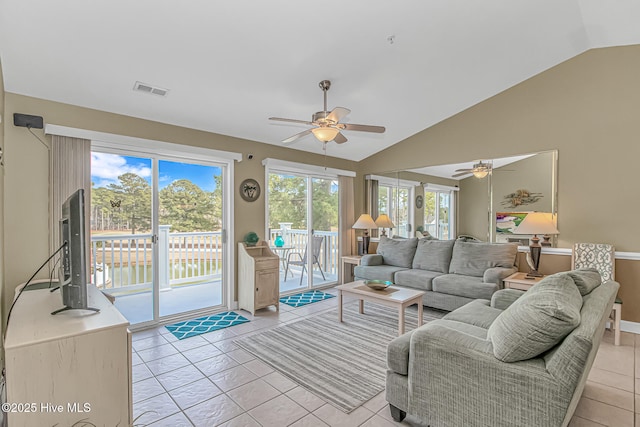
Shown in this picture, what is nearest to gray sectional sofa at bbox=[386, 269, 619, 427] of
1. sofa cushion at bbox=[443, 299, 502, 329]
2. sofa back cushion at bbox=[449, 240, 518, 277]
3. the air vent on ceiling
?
sofa cushion at bbox=[443, 299, 502, 329]

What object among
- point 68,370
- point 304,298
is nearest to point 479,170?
point 304,298

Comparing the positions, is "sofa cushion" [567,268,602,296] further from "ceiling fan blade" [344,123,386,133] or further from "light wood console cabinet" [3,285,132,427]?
"light wood console cabinet" [3,285,132,427]

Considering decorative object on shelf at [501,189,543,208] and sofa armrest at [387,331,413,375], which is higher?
decorative object on shelf at [501,189,543,208]

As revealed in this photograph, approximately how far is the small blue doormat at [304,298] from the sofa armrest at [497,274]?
2339 mm

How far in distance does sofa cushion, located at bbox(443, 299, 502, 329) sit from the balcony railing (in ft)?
10.4

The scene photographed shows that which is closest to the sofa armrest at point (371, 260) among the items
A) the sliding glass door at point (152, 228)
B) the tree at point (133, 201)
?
the sliding glass door at point (152, 228)

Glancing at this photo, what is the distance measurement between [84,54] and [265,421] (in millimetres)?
3215

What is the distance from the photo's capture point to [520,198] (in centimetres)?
431

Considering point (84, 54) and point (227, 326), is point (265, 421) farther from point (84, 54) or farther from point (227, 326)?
point (84, 54)

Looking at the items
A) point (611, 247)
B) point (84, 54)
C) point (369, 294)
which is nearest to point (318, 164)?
point (369, 294)

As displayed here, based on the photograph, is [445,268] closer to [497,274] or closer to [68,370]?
[497,274]

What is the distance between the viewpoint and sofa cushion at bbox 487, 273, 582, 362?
1441 mm

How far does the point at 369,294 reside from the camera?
3438 millimetres

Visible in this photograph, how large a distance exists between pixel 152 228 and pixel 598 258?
5277 mm
